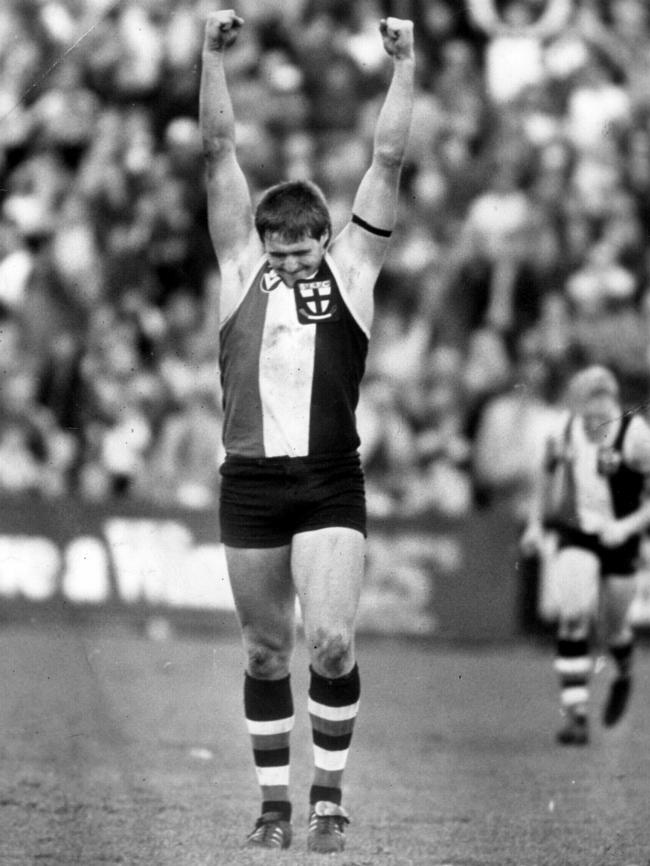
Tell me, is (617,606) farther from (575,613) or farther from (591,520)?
(591,520)

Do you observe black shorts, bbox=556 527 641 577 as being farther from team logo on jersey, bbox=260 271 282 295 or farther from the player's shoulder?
team logo on jersey, bbox=260 271 282 295

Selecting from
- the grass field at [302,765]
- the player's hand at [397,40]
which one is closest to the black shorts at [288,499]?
the grass field at [302,765]

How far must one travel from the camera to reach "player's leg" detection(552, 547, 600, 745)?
948 cm

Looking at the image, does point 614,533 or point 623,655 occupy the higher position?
point 614,533

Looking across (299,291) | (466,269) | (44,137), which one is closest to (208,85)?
(299,291)

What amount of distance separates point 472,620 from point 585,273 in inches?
113

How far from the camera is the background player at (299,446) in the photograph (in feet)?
17.3

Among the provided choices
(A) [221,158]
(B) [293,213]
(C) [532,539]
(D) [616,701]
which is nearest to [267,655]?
(B) [293,213]

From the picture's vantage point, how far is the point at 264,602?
209 inches

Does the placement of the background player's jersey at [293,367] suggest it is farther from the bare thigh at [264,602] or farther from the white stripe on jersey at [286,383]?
the bare thigh at [264,602]

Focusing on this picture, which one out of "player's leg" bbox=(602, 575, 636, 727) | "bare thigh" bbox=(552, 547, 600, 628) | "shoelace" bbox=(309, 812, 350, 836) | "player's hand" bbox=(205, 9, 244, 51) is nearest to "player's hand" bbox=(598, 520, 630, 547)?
"bare thigh" bbox=(552, 547, 600, 628)

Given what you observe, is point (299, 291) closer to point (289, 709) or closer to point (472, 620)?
point (289, 709)

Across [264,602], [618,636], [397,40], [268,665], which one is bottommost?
[618,636]

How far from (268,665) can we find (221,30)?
80.0 inches
